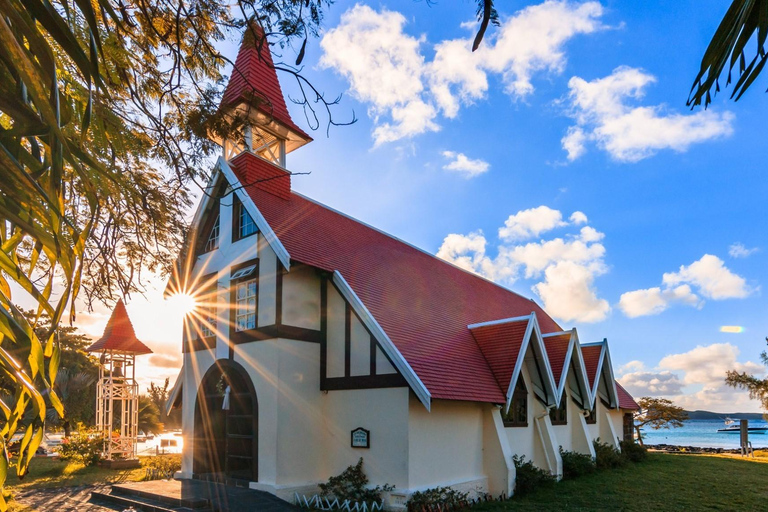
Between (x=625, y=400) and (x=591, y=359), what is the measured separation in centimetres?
612

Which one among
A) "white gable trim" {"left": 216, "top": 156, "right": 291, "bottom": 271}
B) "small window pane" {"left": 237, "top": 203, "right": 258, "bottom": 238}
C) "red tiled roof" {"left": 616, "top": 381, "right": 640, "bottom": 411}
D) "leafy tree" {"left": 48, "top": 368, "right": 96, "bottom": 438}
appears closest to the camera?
"white gable trim" {"left": 216, "top": 156, "right": 291, "bottom": 271}

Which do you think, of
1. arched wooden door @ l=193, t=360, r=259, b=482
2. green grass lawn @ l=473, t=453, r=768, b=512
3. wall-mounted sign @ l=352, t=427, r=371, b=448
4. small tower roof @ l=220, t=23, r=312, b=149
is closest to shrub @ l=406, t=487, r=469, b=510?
green grass lawn @ l=473, t=453, r=768, b=512

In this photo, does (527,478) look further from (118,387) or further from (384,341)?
(118,387)

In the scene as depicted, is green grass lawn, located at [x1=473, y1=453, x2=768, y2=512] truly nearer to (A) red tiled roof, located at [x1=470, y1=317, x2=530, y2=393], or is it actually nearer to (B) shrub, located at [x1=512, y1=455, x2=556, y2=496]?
(B) shrub, located at [x1=512, y1=455, x2=556, y2=496]

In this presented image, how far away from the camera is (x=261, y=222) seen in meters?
14.5

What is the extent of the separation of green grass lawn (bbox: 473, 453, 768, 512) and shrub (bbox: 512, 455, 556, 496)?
8.0 inches

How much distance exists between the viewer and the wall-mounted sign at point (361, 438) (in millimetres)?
12867

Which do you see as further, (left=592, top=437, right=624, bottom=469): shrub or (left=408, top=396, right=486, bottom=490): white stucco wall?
(left=592, top=437, right=624, bottom=469): shrub

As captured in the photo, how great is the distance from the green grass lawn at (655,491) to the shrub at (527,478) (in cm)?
20

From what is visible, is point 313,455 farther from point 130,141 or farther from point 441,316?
point 130,141

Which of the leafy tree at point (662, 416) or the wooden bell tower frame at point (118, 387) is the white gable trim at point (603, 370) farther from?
the wooden bell tower frame at point (118, 387)

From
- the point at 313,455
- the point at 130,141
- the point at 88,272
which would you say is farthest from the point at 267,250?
the point at 130,141

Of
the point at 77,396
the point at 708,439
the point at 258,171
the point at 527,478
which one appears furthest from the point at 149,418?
the point at 708,439

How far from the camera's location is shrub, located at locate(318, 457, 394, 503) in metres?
12.2
